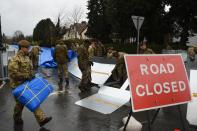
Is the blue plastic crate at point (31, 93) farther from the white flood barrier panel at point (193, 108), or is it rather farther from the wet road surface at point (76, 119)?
the white flood barrier panel at point (193, 108)

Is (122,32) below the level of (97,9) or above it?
below

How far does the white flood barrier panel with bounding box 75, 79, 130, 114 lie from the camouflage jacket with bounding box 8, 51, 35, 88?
A: 7.53 ft

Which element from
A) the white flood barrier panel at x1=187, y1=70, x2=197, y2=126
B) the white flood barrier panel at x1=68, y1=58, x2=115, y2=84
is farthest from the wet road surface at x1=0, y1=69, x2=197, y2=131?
the white flood barrier panel at x1=68, y1=58, x2=115, y2=84

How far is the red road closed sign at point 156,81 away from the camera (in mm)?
5355

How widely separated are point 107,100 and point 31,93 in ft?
10.8

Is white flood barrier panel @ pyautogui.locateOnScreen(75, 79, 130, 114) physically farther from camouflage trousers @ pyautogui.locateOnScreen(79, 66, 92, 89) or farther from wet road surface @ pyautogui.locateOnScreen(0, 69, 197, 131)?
camouflage trousers @ pyautogui.locateOnScreen(79, 66, 92, 89)

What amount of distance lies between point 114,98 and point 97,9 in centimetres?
4301

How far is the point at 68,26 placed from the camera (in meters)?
72.7

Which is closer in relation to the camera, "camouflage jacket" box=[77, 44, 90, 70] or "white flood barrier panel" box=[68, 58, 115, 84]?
"camouflage jacket" box=[77, 44, 90, 70]

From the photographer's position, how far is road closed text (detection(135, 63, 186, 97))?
543 cm

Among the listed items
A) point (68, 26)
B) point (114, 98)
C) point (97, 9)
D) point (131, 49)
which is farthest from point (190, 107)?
point (68, 26)

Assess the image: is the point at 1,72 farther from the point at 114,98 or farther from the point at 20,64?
the point at 20,64

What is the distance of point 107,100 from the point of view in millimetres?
9641

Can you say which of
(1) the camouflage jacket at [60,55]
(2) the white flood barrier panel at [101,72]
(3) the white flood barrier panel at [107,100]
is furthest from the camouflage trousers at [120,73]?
(1) the camouflage jacket at [60,55]
